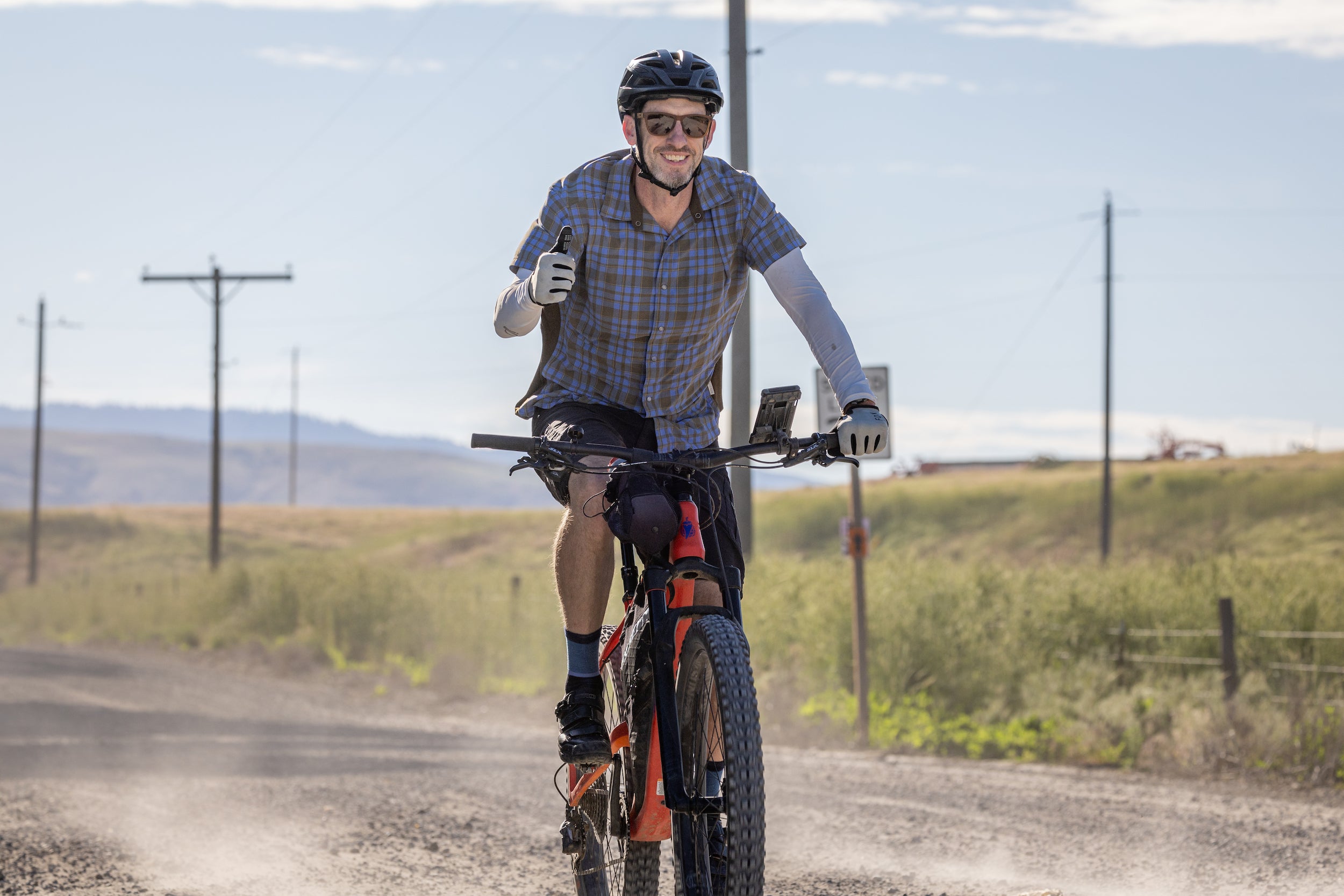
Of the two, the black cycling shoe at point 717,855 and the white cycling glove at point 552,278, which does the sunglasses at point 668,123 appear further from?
the black cycling shoe at point 717,855

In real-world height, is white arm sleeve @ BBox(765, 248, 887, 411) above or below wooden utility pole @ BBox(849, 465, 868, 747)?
above

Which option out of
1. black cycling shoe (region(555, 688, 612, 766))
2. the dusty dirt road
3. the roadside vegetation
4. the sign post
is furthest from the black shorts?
the sign post

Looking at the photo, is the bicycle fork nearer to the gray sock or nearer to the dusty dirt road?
the gray sock

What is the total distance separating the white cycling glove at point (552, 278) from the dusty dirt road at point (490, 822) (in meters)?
3.02

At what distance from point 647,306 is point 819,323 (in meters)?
0.48

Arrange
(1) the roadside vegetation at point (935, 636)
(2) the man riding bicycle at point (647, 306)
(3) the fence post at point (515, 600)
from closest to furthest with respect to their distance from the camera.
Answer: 1. (2) the man riding bicycle at point (647, 306)
2. (1) the roadside vegetation at point (935, 636)
3. (3) the fence post at point (515, 600)

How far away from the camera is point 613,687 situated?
13.7 feet

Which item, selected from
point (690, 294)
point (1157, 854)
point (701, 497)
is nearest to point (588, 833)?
point (701, 497)

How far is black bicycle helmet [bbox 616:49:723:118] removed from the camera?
3.90 meters

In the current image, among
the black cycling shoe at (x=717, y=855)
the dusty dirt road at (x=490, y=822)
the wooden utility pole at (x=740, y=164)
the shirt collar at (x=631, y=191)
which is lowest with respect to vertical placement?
the dusty dirt road at (x=490, y=822)

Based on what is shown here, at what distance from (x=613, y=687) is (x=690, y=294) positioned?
Result: 1145 mm

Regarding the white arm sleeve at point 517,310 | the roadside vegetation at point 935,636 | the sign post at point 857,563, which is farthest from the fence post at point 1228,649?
the white arm sleeve at point 517,310

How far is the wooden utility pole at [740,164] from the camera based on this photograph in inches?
590

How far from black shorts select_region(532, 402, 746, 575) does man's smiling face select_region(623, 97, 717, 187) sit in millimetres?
694
